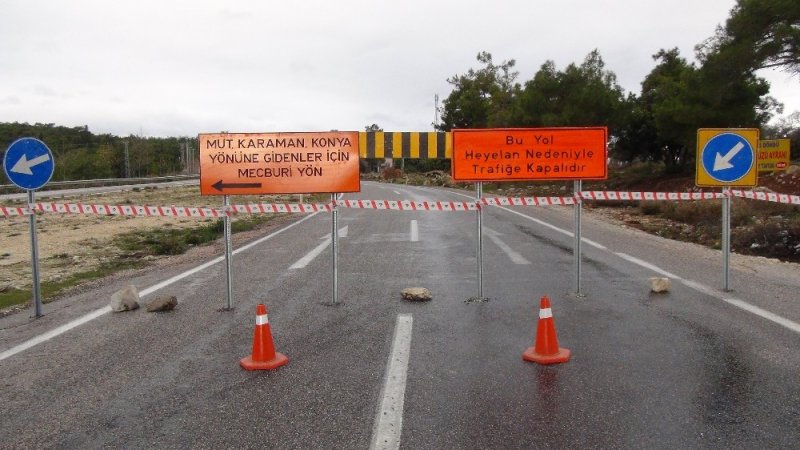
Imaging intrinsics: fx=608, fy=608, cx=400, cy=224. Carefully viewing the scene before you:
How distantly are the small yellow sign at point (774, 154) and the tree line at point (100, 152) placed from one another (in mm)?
65113

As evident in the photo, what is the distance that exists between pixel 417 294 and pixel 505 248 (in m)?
4.94

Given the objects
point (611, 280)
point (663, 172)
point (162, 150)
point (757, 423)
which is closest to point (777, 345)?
point (757, 423)

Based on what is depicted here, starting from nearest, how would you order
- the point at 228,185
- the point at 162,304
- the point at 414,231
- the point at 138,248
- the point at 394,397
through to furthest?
the point at 394,397 < the point at 162,304 < the point at 228,185 < the point at 138,248 < the point at 414,231

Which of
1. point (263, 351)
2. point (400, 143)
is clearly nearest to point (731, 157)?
point (400, 143)

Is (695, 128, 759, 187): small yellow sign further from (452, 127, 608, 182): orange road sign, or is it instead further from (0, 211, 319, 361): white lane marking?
(0, 211, 319, 361): white lane marking

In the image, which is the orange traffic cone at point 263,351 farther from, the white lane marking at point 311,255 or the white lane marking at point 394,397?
the white lane marking at point 311,255

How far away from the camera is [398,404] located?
14.0ft

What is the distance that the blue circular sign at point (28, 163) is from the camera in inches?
293

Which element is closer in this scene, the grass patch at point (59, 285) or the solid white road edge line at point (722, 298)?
the solid white road edge line at point (722, 298)

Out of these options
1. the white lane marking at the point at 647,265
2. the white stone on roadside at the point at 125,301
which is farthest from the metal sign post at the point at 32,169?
the white lane marking at the point at 647,265

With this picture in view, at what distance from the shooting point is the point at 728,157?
808 centimetres

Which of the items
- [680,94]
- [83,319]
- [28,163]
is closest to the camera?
[83,319]

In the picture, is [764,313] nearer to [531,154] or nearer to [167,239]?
[531,154]

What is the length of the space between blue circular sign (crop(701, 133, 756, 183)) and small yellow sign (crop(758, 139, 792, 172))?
47.7 ft
